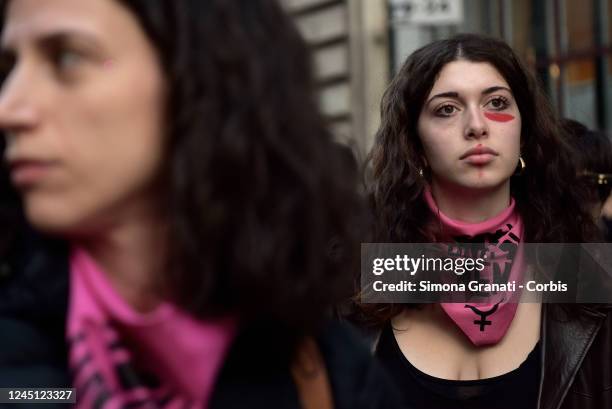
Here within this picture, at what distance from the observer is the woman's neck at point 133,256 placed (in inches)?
58.6

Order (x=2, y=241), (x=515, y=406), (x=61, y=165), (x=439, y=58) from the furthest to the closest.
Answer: (x=439, y=58), (x=515, y=406), (x=2, y=241), (x=61, y=165)

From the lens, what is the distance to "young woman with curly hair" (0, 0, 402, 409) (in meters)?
1.42

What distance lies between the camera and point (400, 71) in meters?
3.00

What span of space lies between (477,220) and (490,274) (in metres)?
0.16

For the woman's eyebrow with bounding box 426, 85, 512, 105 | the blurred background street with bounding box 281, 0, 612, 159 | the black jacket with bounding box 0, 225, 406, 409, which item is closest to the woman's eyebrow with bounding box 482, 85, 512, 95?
the woman's eyebrow with bounding box 426, 85, 512, 105

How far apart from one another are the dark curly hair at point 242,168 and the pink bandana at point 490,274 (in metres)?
1.21

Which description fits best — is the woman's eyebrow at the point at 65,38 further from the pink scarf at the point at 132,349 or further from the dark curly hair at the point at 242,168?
the pink scarf at the point at 132,349

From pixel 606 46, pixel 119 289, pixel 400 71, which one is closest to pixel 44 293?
pixel 119 289

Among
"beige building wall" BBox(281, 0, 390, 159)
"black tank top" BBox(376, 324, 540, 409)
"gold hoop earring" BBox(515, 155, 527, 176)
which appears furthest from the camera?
"beige building wall" BBox(281, 0, 390, 159)

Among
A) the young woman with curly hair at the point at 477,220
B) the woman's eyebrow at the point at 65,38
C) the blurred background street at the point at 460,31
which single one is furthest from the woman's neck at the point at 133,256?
the blurred background street at the point at 460,31

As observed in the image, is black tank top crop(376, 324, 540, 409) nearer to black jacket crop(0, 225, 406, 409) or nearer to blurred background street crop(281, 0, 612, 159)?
black jacket crop(0, 225, 406, 409)

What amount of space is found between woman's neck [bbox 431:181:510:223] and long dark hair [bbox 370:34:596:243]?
95 mm

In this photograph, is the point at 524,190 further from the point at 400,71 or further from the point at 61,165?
the point at 61,165

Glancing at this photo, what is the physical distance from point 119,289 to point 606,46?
6.51 metres
